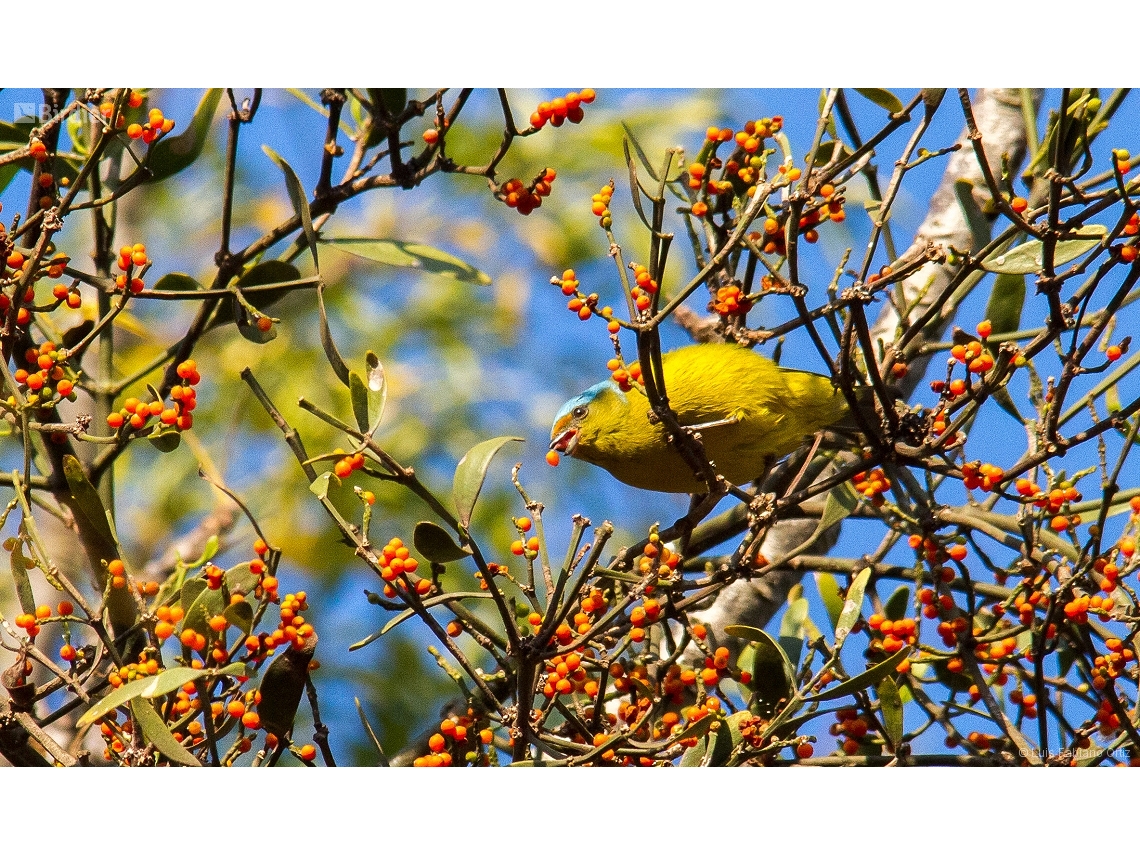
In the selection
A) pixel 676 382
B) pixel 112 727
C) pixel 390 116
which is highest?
pixel 390 116

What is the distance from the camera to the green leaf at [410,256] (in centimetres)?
205

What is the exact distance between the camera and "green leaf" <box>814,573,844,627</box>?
2.06 metres

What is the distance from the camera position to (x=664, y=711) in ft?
5.96

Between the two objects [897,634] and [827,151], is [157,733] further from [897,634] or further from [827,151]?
[827,151]

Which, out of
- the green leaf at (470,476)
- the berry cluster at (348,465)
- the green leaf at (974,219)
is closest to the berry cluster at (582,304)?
the green leaf at (470,476)

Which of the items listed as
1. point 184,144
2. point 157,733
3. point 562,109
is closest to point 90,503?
point 157,733

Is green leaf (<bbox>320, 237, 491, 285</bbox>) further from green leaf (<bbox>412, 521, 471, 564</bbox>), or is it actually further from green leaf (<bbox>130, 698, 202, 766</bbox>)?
green leaf (<bbox>130, 698, 202, 766</bbox>)

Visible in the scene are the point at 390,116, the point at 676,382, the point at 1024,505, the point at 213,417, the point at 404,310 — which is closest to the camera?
the point at 1024,505

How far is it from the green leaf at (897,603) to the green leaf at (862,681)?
534 mm

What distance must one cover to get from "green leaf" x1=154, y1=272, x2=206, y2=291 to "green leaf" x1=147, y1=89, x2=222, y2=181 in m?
0.19

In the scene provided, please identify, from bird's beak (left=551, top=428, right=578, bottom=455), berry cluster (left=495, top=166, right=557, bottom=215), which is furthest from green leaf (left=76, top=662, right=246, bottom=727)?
bird's beak (left=551, top=428, right=578, bottom=455)

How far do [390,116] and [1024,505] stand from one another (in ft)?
4.03
